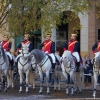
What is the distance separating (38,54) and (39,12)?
6.03 m

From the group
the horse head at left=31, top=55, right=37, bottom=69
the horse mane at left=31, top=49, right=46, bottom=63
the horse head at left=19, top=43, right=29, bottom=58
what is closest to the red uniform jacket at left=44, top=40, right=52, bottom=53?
the horse mane at left=31, top=49, right=46, bottom=63

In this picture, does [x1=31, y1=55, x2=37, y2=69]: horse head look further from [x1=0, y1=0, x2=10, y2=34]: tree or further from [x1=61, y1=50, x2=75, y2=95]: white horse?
[x1=0, y1=0, x2=10, y2=34]: tree

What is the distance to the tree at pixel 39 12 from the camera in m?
26.7

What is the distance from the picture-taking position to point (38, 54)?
72.8ft

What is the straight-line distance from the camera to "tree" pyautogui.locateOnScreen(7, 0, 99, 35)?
26703 mm

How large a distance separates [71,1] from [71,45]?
15.4ft

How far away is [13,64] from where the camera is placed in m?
25.3

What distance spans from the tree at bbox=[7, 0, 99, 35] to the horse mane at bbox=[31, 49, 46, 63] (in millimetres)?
4545

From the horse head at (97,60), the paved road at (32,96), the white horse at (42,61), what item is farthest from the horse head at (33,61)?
the horse head at (97,60)

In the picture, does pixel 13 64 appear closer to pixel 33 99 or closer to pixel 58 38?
pixel 33 99

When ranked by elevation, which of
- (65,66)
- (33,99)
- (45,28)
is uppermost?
(45,28)

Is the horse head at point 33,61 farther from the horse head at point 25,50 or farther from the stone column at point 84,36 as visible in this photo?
the stone column at point 84,36

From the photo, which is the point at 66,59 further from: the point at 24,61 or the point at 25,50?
the point at 24,61

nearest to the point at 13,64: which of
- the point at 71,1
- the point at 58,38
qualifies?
the point at 71,1
